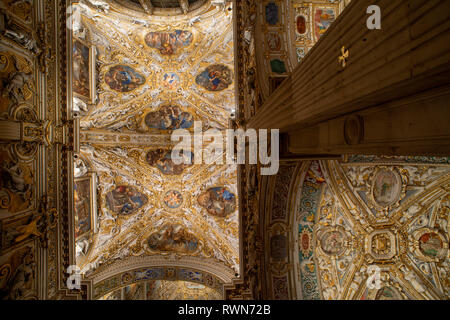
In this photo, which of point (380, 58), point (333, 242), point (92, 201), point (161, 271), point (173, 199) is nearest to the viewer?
point (380, 58)

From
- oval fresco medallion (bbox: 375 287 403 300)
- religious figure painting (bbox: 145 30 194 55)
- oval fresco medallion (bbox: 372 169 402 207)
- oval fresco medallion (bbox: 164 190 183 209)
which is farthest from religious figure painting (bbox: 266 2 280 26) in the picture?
oval fresco medallion (bbox: 164 190 183 209)

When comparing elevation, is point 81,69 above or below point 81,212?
above

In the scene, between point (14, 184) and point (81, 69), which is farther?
point (81, 69)

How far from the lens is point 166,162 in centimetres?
1101

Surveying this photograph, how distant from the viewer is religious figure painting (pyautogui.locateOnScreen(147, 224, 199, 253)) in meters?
10.7

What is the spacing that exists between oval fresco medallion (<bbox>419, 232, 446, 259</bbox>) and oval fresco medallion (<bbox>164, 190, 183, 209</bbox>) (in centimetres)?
882

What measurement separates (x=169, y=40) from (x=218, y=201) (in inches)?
287

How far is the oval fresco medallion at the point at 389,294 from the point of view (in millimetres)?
5801

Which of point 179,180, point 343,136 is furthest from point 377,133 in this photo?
point 179,180

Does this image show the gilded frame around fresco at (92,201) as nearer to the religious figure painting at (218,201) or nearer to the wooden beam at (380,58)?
the religious figure painting at (218,201)

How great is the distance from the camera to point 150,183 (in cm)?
1090

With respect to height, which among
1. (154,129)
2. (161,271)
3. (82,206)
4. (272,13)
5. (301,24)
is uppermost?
(272,13)

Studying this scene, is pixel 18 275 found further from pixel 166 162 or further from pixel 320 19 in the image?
pixel 320 19

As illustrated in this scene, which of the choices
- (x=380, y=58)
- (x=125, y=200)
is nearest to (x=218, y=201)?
(x=125, y=200)
